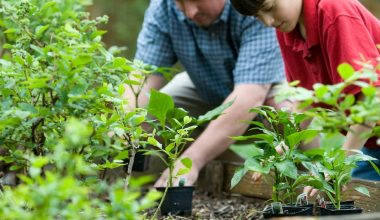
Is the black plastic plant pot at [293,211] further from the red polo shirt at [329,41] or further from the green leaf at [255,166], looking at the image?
the red polo shirt at [329,41]

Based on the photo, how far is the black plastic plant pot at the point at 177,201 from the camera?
8.83ft

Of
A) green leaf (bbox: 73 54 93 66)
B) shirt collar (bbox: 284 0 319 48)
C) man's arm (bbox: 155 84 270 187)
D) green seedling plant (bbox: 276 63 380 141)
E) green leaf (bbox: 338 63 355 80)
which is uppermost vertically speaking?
shirt collar (bbox: 284 0 319 48)

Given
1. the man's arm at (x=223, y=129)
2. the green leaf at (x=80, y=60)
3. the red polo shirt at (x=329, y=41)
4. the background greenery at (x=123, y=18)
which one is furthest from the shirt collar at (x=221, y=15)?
the background greenery at (x=123, y=18)

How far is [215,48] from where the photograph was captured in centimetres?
376

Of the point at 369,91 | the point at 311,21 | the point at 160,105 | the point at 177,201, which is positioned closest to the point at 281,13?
the point at 311,21

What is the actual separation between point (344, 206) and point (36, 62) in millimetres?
996

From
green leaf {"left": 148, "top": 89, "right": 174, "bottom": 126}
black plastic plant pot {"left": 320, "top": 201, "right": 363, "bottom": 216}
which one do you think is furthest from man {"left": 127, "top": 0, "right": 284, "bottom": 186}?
black plastic plant pot {"left": 320, "top": 201, "right": 363, "bottom": 216}

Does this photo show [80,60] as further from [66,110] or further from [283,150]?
[283,150]

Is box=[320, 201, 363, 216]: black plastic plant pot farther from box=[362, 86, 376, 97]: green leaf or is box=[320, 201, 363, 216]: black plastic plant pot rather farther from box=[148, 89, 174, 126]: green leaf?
box=[362, 86, 376, 97]: green leaf

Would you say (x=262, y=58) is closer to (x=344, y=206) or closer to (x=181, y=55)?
(x=181, y=55)

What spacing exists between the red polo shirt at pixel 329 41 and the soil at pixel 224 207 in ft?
1.94

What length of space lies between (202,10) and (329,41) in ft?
3.24

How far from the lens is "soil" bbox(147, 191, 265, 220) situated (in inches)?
109

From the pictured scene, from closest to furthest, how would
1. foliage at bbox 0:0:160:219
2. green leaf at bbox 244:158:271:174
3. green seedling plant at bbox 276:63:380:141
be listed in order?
1. green seedling plant at bbox 276:63:380:141
2. foliage at bbox 0:0:160:219
3. green leaf at bbox 244:158:271:174
